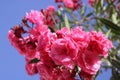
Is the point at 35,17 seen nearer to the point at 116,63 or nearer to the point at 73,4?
the point at 116,63

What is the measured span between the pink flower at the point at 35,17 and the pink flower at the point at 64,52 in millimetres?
495

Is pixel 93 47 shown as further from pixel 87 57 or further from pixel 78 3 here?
pixel 78 3

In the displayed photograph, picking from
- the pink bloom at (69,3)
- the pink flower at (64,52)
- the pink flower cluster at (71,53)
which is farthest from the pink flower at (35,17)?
the pink bloom at (69,3)

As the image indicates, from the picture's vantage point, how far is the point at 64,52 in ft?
5.09

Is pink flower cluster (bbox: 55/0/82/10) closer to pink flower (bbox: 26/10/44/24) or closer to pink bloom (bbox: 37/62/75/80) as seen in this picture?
pink flower (bbox: 26/10/44/24)

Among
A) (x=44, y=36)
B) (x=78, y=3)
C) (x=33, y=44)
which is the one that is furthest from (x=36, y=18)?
(x=78, y=3)

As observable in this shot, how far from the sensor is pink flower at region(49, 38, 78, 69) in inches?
60.0

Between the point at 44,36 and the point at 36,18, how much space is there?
0.41 metres

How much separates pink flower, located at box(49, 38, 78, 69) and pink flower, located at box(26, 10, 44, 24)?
49cm

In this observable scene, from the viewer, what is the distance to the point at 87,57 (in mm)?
1547

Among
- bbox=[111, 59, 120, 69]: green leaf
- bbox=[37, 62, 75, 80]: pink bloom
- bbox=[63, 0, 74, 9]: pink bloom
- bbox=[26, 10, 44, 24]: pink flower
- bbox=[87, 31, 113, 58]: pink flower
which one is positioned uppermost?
bbox=[63, 0, 74, 9]: pink bloom

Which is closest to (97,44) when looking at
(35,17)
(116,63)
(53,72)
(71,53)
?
(71,53)

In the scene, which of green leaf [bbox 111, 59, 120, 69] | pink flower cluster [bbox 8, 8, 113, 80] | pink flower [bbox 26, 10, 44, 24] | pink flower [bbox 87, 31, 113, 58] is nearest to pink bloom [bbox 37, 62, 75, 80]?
pink flower cluster [bbox 8, 8, 113, 80]

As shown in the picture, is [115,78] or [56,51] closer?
[56,51]
